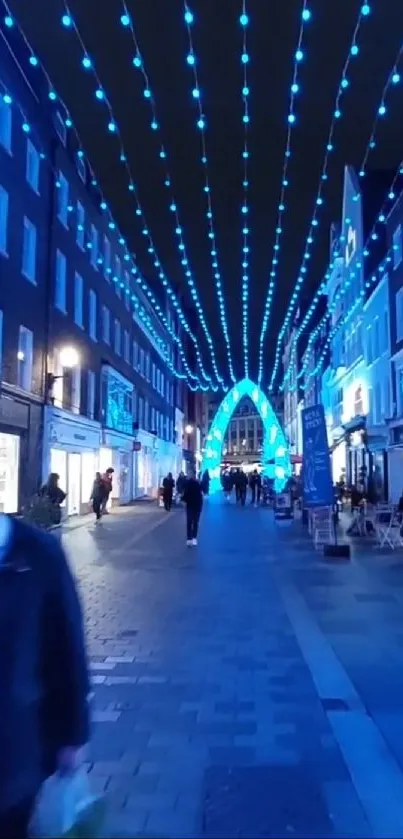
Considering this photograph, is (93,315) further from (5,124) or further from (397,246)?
(397,246)

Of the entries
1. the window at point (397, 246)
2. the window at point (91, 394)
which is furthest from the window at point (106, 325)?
the window at point (397, 246)

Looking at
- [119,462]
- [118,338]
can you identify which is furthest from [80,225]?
[119,462]

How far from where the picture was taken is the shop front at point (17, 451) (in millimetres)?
19469

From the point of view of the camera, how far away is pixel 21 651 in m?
1.98

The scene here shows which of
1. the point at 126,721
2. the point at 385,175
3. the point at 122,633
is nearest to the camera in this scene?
the point at 126,721

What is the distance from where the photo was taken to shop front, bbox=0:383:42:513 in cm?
1947

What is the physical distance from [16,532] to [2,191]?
1931 centimetres

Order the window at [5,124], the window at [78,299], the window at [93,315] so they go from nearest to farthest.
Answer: the window at [5,124] < the window at [78,299] < the window at [93,315]

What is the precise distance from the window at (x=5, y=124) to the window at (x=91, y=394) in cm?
1062

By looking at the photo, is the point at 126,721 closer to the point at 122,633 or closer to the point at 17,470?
the point at 122,633

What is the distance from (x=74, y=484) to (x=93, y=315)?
7.42 meters

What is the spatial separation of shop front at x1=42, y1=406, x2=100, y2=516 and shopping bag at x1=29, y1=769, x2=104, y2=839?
20513mm

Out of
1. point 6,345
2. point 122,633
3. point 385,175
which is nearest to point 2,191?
point 6,345

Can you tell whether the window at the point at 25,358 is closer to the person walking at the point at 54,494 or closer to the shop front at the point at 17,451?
the shop front at the point at 17,451
